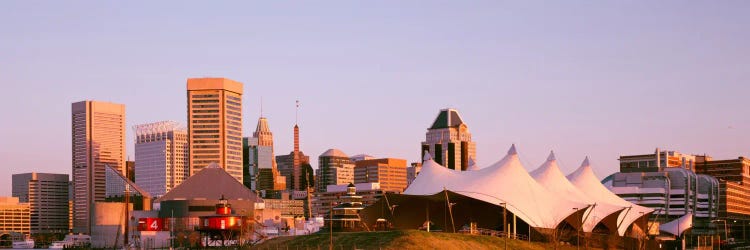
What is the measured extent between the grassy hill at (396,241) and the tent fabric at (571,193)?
32.3 m

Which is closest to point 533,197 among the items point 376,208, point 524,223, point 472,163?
point 524,223

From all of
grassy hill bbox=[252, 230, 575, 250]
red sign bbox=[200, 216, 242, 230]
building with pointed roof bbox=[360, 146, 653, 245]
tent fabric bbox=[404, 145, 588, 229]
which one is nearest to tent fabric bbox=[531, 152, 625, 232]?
building with pointed roof bbox=[360, 146, 653, 245]

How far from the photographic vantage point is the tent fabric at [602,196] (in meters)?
165

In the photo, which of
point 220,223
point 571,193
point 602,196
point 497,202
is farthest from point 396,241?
point 602,196

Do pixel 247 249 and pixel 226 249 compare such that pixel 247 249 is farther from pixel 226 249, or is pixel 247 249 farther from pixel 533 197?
pixel 533 197

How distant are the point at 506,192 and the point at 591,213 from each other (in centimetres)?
1928

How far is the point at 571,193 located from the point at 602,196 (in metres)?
18.5

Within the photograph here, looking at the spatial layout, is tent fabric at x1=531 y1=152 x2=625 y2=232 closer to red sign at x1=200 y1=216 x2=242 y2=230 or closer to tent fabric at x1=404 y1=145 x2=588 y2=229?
tent fabric at x1=404 y1=145 x2=588 y2=229

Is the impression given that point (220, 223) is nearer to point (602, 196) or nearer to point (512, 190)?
point (512, 190)

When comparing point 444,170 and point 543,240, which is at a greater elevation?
point 444,170

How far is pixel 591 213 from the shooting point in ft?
495

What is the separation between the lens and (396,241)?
3959 inches

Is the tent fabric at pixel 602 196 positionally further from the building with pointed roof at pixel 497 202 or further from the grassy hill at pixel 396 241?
the grassy hill at pixel 396 241

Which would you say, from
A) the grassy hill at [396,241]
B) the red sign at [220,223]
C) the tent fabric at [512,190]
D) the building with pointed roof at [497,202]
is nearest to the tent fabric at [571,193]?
the building with pointed roof at [497,202]
